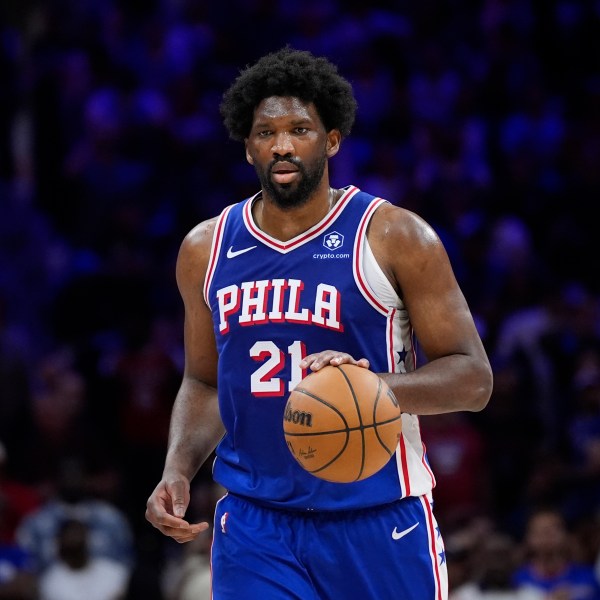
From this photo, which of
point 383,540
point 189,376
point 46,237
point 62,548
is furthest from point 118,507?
point 383,540

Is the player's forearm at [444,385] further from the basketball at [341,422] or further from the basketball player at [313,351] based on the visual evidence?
the basketball at [341,422]

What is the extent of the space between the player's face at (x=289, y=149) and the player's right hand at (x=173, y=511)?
44.6 inches

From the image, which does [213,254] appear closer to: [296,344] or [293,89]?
[296,344]

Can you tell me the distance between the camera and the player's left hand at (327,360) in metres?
4.41

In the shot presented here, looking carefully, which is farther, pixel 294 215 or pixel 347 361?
pixel 294 215

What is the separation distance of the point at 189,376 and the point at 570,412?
5.89 meters

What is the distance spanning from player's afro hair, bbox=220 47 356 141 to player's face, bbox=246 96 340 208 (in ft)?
0.15

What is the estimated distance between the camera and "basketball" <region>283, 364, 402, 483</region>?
4379 mm

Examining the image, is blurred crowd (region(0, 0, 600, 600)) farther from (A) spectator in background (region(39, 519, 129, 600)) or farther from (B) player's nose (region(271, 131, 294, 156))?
(B) player's nose (region(271, 131, 294, 156))

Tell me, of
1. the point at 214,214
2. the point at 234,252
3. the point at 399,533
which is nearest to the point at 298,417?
the point at 399,533

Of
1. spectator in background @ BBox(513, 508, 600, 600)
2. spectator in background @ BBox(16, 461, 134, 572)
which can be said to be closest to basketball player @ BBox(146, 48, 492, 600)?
spectator in background @ BBox(513, 508, 600, 600)

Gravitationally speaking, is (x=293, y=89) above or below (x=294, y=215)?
above

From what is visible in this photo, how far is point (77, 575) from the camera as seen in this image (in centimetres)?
941

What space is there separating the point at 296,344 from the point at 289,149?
0.73 m
